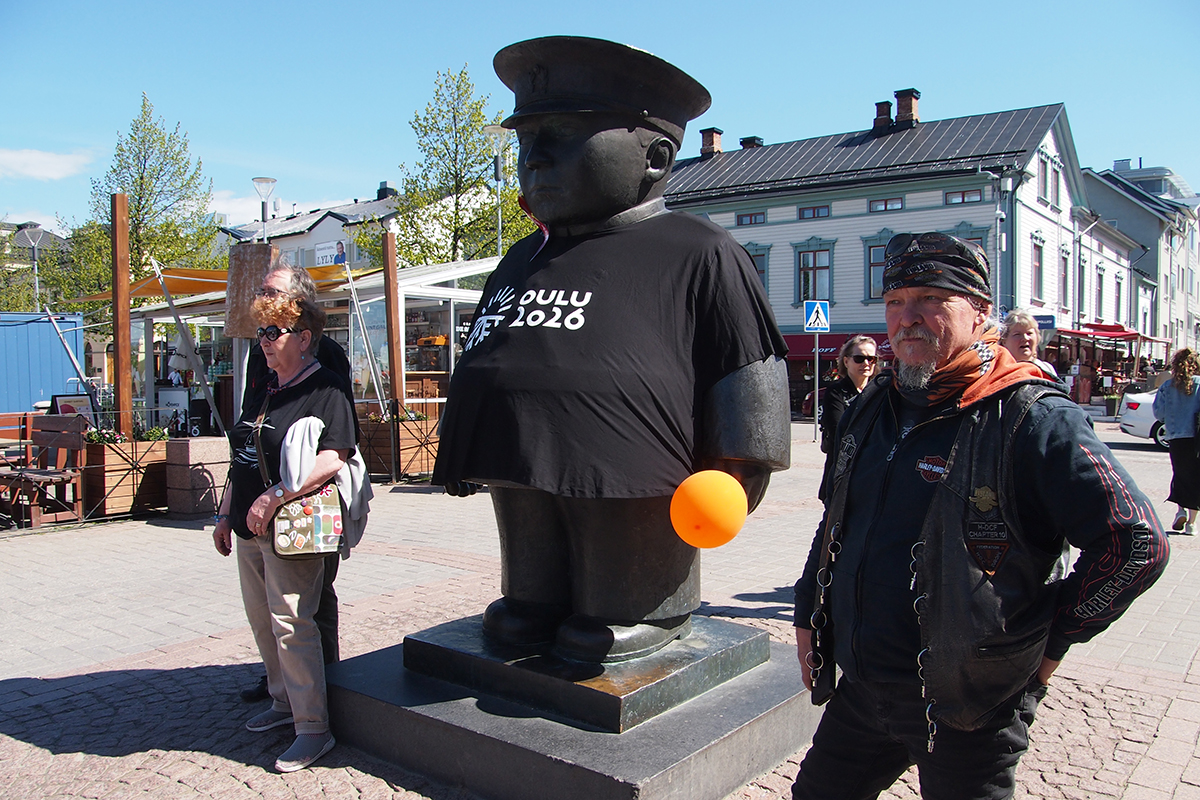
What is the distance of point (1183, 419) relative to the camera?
7.32 m

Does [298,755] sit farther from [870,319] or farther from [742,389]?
[870,319]

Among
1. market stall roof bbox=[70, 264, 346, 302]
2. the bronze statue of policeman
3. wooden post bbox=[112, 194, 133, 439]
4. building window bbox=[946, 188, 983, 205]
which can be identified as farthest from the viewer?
building window bbox=[946, 188, 983, 205]

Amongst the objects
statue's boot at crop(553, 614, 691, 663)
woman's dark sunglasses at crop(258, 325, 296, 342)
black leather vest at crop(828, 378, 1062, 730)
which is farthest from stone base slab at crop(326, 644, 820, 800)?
woman's dark sunglasses at crop(258, 325, 296, 342)

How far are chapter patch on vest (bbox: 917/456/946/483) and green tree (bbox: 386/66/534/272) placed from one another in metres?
18.5

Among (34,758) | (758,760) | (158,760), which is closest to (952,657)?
(758,760)

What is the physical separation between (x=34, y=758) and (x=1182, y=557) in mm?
7553

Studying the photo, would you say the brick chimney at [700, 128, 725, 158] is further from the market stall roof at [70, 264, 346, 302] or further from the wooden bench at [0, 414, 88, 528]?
the wooden bench at [0, 414, 88, 528]

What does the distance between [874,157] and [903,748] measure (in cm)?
2865

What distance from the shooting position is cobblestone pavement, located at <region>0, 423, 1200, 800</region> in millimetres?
3145

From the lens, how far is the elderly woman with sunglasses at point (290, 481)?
3.18m

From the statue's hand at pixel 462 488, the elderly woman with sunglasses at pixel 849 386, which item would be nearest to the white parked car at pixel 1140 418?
the elderly woman with sunglasses at pixel 849 386

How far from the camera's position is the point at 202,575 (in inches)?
247

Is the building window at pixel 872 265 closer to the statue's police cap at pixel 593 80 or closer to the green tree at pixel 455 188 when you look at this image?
the green tree at pixel 455 188

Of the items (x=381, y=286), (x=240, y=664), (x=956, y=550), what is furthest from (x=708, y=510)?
(x=381, y=286)
